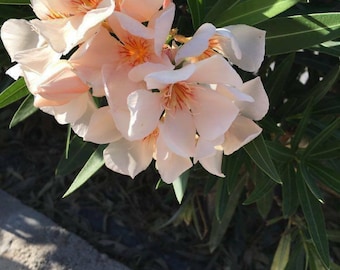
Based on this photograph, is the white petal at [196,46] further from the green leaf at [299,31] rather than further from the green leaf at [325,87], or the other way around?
the green leaf at [325,87]

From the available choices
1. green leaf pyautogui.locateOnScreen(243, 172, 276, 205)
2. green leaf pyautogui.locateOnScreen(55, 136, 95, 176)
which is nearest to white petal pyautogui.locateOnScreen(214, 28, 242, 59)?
Answer: green leaf pyautogui.locateOnScreen(243, 172, 276, 205)

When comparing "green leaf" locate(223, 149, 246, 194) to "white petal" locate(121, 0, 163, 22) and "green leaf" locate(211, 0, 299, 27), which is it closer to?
"green leaf" locate(211, 0, 299, 27)

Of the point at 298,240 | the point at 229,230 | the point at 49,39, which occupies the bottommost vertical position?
the point at 229,230

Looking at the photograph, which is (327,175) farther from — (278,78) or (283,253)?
(283,253)

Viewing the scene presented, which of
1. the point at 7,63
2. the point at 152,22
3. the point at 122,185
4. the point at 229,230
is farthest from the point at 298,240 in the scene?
the point at 152,22

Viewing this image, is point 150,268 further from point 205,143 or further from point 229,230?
A: point 205,143

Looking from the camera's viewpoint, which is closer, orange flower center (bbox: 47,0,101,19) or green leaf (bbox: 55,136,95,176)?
orange flower center (bbox: 47,0,101,19)
